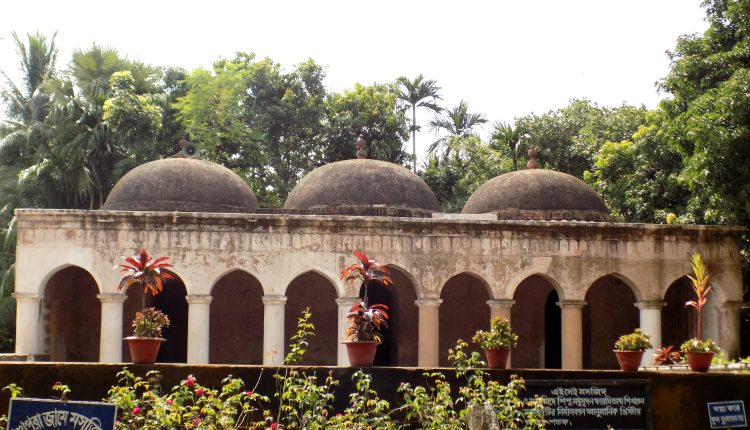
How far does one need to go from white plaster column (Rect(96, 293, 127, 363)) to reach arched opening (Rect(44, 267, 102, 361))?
6.81 ft

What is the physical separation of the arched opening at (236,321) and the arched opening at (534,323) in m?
5.27

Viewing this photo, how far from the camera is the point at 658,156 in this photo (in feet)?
74.6

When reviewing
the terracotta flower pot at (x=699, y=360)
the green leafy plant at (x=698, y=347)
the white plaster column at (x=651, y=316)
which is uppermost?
the white plaster column at (x=651, y=316)

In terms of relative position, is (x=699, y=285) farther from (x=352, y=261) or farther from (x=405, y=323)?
(x=405, y=323)

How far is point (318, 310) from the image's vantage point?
19.5 meters

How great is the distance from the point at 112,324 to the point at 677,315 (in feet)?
37.0

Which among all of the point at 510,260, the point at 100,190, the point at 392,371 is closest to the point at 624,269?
the point at 510,260

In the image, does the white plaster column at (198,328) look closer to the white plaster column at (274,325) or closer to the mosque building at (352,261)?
the mosque building at (352,261)

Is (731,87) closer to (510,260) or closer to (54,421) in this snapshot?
(510,260)

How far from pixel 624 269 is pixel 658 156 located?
18.9ft

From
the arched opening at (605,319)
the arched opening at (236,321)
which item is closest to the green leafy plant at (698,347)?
the arched opening at (605,319)

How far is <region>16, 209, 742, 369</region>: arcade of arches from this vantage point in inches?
662

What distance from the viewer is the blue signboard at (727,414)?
10.9 meters

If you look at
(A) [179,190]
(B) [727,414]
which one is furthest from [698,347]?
(A) [179,190]
